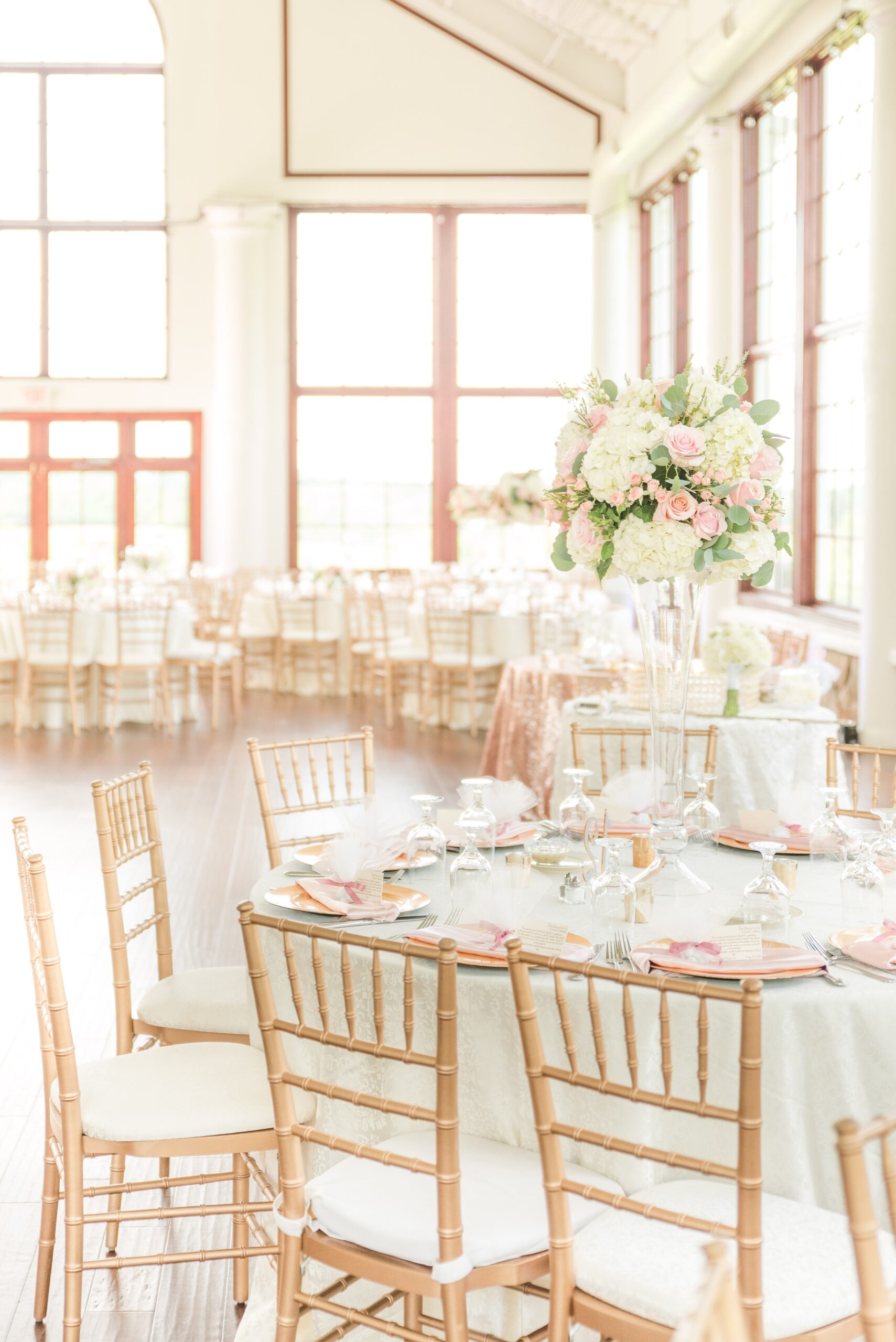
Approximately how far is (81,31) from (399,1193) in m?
15.3

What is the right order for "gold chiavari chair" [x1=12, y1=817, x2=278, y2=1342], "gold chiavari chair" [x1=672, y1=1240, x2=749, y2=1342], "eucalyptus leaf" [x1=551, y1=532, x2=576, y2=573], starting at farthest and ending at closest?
1. "eucalyptus leaf" [x1=551, y1=532, x2=576, y2=573]
2. "gold chiavari chair" [x1=12, y1=817, x2=278, y2=1342]
3. "gold chiavari chair" [x1=672, y1=1240, x2=749, y2=1342]

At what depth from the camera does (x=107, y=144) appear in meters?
15.1

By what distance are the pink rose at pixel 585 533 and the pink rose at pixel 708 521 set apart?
226 millimetres

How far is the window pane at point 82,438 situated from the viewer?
15.3 meters

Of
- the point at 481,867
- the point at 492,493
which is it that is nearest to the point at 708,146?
the point at 492,493

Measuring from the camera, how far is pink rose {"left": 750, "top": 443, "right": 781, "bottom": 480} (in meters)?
3.00

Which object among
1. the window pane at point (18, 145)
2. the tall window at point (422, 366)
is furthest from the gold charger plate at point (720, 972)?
the window pane at point (18, 145)

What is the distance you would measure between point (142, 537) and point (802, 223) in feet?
27.0

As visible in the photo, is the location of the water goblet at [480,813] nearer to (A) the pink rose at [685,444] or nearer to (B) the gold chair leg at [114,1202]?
(A) the pink rose at [685,444]

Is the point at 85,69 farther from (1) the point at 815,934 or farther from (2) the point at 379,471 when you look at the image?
(1) the point at 815,934

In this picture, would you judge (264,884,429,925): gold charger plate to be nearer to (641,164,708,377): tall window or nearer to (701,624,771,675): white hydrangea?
(701,624,771,675): white hydrangea

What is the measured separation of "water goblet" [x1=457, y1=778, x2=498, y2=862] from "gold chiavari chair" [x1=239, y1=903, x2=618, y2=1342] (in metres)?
0.62

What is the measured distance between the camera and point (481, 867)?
2736mm

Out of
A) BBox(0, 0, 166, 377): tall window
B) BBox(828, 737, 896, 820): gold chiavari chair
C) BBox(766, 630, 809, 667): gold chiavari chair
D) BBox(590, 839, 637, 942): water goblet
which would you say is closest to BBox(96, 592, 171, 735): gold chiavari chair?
BBox(766, 630, 809, 667): gold chiavari chair
